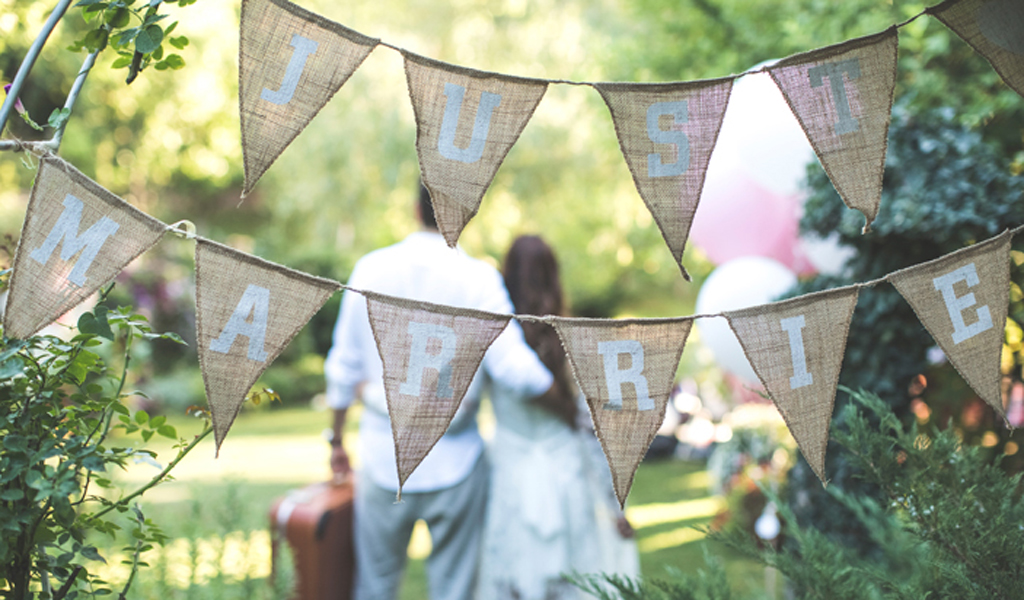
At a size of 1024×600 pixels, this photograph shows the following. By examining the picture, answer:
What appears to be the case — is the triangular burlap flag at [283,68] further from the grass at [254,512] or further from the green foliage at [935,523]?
the green foliage at [935,523]

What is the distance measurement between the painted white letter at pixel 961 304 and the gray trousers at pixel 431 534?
147 centimetres

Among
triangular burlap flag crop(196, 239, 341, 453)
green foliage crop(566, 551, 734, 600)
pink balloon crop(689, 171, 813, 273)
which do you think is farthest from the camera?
pink balloon crop(689, 171, 813, 273)

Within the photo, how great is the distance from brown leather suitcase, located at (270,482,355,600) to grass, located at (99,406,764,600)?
0.09 m

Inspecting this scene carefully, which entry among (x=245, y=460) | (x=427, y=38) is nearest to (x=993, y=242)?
(x=245, y=460)

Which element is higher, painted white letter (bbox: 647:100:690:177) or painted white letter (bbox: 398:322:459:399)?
painted white letter (bbox: 647:100:690:177)

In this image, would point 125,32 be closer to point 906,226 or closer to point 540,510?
point 540,510

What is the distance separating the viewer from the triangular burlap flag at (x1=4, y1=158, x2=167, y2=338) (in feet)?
3.68

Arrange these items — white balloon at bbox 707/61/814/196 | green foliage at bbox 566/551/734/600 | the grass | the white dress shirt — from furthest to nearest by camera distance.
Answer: white balloon at bbox 707/61/814/196 < the white dress shirt < the grass < green foliage at bbox 566/551/734/600

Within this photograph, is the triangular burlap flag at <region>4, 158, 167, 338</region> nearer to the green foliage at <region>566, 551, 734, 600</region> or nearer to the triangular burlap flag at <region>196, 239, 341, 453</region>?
the triangular burlap flag at <region>196, 239, 341, 453</region>

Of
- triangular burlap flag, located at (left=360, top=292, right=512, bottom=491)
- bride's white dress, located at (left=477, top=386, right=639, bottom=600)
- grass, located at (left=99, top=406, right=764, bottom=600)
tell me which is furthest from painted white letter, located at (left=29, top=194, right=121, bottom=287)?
bride's white dress, located at (left=477, top=386, right=639, bottom=600)

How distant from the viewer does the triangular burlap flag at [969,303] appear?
4.35 feet

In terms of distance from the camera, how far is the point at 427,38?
1020cm

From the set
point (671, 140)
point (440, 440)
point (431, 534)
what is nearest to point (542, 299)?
point (440, 440)

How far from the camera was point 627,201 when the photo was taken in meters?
9.26
